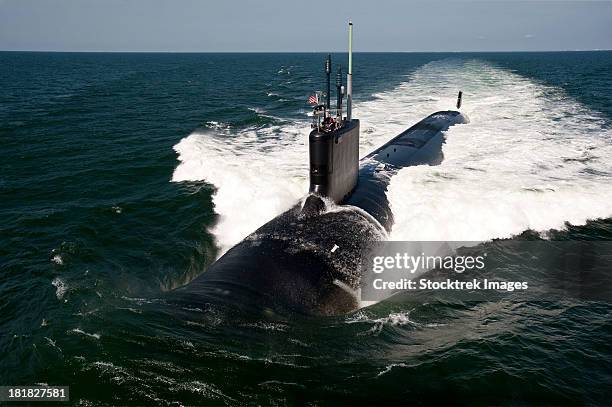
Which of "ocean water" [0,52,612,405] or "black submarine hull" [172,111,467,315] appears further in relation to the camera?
"black submarine hull" [172,111,467,315]

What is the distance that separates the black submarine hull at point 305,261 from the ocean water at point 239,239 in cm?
61

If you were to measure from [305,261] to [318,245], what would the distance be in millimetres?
891

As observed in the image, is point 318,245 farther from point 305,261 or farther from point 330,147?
point 330,147

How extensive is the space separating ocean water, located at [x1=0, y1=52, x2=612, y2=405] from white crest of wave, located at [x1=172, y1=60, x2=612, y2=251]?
12cm

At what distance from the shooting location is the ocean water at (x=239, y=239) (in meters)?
8.42

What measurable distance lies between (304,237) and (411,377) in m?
5.51

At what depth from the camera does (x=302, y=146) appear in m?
28.0

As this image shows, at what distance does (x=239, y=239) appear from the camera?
55.3 ft

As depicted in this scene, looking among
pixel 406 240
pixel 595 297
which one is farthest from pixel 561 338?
pixel 406 240

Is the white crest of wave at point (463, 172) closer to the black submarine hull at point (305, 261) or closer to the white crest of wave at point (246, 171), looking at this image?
the white crest of wave at point (246, 171)

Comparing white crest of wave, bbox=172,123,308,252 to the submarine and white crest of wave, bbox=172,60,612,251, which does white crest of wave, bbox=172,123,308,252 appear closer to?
white crest of wave, bbox=172,60,612,251

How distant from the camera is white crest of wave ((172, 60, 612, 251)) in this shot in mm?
17141

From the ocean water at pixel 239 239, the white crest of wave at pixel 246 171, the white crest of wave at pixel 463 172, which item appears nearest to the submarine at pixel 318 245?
the ocean water at pixel 239 239

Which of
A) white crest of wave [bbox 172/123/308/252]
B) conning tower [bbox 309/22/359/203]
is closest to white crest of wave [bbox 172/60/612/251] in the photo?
white crest of wave [bbox 172/123/308/252]
